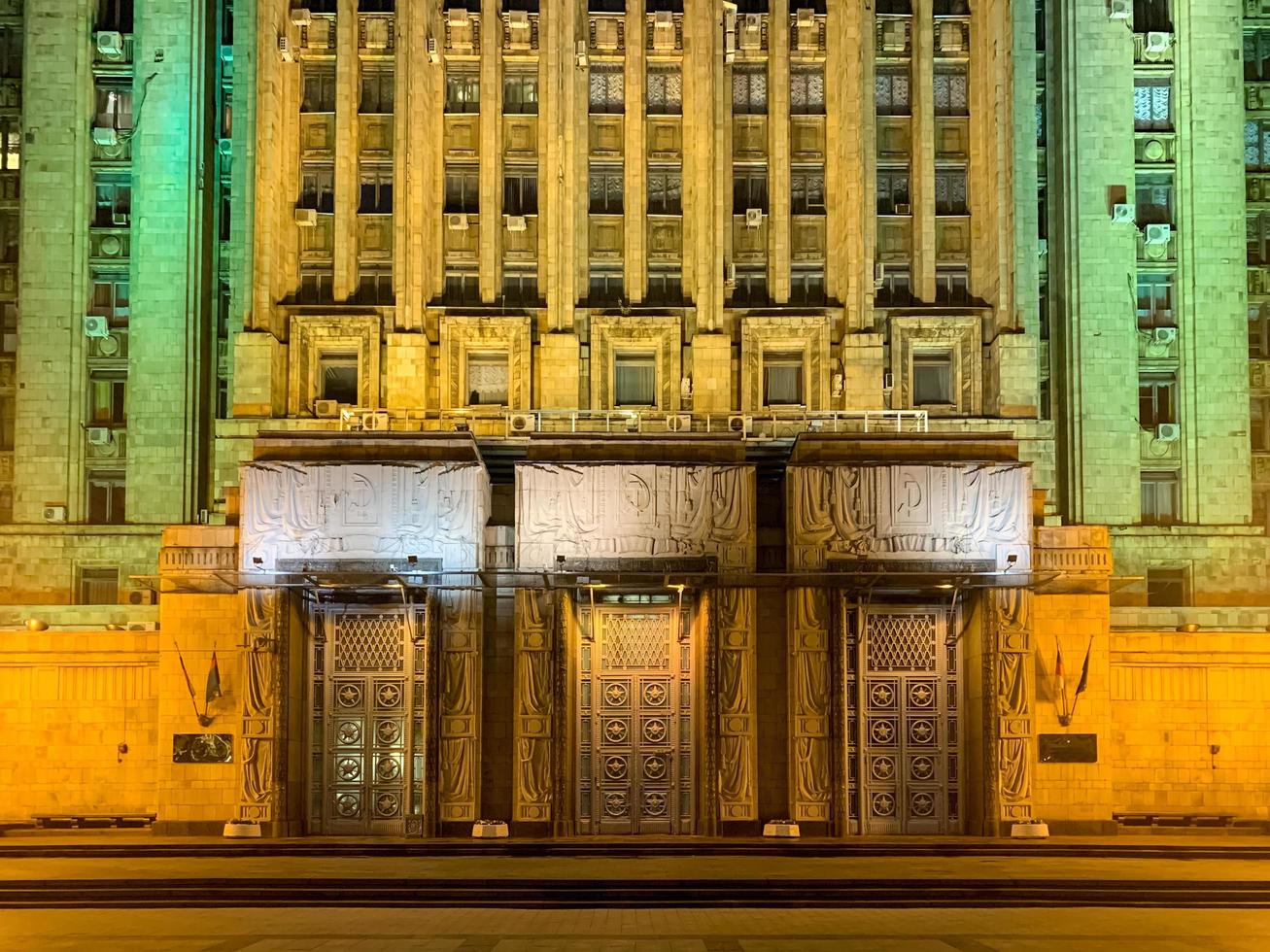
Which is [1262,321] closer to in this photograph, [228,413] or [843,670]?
[843,670]

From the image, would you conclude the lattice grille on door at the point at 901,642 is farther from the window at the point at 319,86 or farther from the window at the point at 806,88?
the window at the point at 319,86

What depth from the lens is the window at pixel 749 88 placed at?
4588cm

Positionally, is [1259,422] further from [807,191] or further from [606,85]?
[606,85]

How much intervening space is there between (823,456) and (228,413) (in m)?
22.0

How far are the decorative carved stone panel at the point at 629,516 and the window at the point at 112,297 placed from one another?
70.7 ft

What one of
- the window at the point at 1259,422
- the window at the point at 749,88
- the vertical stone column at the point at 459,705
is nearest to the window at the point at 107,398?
the window at the point at 749,88

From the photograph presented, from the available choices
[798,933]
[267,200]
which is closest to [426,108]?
[267,200]

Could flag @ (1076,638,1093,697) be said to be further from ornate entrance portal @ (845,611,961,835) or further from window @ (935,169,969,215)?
window @ (935,169,969,215)

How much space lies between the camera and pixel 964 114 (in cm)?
4594

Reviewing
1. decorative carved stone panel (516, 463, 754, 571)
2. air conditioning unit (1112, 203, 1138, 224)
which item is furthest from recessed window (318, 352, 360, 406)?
air conditioning unit (1112, 203, 1138, 224)

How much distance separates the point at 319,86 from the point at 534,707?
22232 mm

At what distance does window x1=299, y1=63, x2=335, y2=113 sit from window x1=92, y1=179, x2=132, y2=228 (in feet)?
22.7

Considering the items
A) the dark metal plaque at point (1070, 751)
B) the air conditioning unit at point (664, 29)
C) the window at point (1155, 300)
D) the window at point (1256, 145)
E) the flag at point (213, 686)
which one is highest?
the air conditioning unit at point (664, 29)

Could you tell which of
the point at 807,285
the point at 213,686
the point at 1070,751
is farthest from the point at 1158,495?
the point at 213,686
